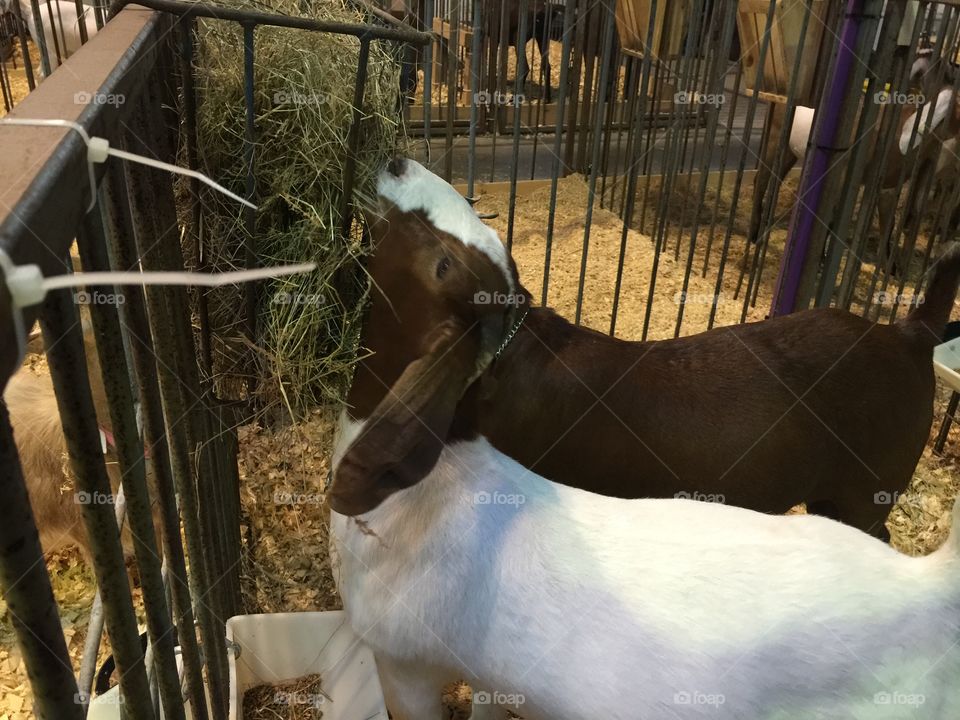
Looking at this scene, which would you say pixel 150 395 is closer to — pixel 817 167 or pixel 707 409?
pixel 707 409

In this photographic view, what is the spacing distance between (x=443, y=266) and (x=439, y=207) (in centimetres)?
13

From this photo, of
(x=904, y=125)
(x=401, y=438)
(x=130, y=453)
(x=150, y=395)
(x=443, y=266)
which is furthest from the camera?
(x=904, y=125)

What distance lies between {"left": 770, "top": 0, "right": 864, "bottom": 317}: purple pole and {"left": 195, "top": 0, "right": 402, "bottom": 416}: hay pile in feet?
5.93

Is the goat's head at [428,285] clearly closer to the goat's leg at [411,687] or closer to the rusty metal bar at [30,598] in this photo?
the goat's leg at [411,687]

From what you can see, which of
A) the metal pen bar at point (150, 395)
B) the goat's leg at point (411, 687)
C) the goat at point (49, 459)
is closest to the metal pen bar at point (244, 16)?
the metal pen bar at point (150, 395)

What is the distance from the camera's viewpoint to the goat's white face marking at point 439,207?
1.69 m

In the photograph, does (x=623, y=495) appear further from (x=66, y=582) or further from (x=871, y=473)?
(x=66, y=582)

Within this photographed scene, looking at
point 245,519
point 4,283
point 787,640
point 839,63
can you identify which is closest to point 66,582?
point 245,519

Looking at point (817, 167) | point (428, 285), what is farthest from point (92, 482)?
point (817, 167)

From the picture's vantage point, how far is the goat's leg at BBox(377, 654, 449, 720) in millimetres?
1844

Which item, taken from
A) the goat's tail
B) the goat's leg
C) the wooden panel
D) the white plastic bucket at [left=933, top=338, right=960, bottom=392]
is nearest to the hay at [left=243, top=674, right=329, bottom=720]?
the goat's leg

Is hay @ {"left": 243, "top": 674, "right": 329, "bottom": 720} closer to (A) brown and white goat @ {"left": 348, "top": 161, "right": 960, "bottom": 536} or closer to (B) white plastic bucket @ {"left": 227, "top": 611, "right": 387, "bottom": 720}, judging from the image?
(B) white plastic bucket @ {"left": 227, "top": 611, "right": 387, "bottom": 720}

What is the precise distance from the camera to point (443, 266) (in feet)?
5.60

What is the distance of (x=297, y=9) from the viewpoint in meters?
1.71
